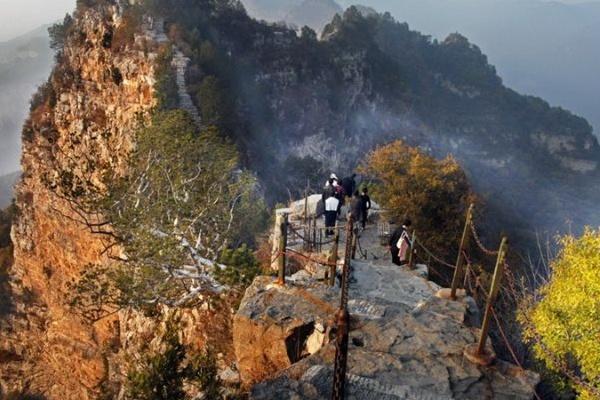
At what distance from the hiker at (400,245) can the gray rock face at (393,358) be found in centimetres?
374

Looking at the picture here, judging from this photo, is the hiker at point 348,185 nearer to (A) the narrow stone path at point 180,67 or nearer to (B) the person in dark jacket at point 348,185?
(B) the person in dark jacket at point 348,185

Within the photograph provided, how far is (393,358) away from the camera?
7.67m

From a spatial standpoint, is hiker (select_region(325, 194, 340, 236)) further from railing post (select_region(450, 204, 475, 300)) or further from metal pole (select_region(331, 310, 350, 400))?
metal pole (select_region(331, 310, 350, 400))

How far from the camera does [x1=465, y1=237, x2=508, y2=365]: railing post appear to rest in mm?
7219

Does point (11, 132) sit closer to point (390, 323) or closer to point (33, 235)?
point (33, 235)

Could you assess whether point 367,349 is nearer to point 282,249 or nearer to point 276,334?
point 276,334

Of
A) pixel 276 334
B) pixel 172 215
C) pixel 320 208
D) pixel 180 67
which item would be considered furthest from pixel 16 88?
pixel 276 334

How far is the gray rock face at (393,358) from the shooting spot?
681 centimetres

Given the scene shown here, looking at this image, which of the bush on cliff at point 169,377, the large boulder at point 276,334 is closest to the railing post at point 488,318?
the large boulder at point 276,334

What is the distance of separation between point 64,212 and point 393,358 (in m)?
30.3

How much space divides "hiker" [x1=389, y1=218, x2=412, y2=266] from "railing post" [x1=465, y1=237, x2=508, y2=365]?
20.2 feet

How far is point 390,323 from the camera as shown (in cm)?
884

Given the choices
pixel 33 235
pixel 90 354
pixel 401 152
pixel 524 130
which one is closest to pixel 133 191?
pixel 401 152

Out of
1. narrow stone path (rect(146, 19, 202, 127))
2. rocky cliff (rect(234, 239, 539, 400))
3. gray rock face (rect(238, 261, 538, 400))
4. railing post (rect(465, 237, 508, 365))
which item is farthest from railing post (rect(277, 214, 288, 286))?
narrow stone path (rect(146, 19, 202, 127))
